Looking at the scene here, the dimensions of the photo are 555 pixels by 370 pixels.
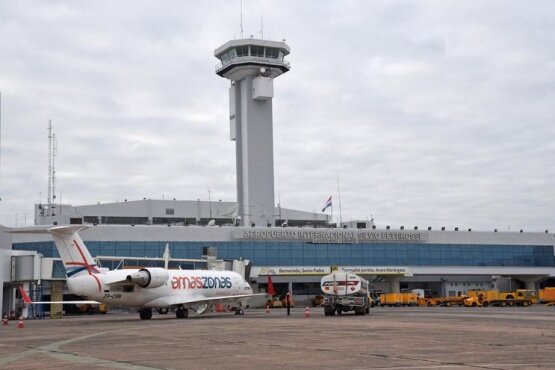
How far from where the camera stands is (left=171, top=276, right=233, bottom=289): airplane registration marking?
50750mm

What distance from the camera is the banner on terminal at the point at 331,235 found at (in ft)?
322

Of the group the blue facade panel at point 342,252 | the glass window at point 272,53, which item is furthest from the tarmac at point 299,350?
the glass window at point 272,53

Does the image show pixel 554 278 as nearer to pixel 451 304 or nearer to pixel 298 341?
pixel 451 304

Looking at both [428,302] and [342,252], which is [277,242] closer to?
[342,252]

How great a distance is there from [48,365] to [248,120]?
8743 centimetres

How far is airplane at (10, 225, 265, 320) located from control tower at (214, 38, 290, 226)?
47.6 metres

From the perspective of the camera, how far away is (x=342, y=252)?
334 feet

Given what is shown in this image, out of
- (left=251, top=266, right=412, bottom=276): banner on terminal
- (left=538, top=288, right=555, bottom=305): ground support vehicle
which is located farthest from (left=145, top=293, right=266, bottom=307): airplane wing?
(left=251, top=266, right=412, bottom=276): banner on terminal

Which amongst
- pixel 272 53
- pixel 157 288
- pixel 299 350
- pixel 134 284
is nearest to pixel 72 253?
pixel 134 284

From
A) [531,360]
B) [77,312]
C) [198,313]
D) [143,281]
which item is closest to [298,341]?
[531,360]

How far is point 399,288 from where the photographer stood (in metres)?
102

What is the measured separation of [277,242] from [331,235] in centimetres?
840

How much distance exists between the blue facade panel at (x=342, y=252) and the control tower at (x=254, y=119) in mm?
6334

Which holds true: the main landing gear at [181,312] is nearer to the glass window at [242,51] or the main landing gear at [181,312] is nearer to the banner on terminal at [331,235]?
the banner on terminal at [331,235]
